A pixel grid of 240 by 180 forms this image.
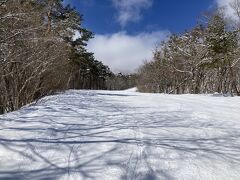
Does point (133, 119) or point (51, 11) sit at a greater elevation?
point (51, 11)

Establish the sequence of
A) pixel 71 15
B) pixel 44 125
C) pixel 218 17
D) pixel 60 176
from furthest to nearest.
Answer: pixel 71 15, pixel 218 17, pixel 44 125, pixel 60 176

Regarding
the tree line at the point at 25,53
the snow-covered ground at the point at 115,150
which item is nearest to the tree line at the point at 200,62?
the tree line at the point at 25,53

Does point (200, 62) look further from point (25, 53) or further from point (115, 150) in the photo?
point (115, 150)

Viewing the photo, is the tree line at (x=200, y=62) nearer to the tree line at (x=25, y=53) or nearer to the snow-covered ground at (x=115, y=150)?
the tree line at (x=25, y=53)

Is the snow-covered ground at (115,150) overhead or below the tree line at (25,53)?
below

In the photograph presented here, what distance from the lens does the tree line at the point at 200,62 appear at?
2478 centimetres

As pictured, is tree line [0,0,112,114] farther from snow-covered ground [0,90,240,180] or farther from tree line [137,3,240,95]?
tree line [137,3,240,95]

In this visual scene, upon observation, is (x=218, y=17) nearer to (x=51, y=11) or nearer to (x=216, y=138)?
(x=51, y=11)

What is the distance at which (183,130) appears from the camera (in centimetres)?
693

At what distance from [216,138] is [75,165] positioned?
3215mm

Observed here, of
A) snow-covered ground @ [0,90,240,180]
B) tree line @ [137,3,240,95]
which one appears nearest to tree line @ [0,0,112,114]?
snow-covered ground @ [0,90,240,180]

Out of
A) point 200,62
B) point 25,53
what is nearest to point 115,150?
point 25,53

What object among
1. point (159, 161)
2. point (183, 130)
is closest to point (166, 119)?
point (183, 130)

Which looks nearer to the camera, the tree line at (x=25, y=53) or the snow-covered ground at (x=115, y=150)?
the snow-covered ground at (x=115, y=150)
